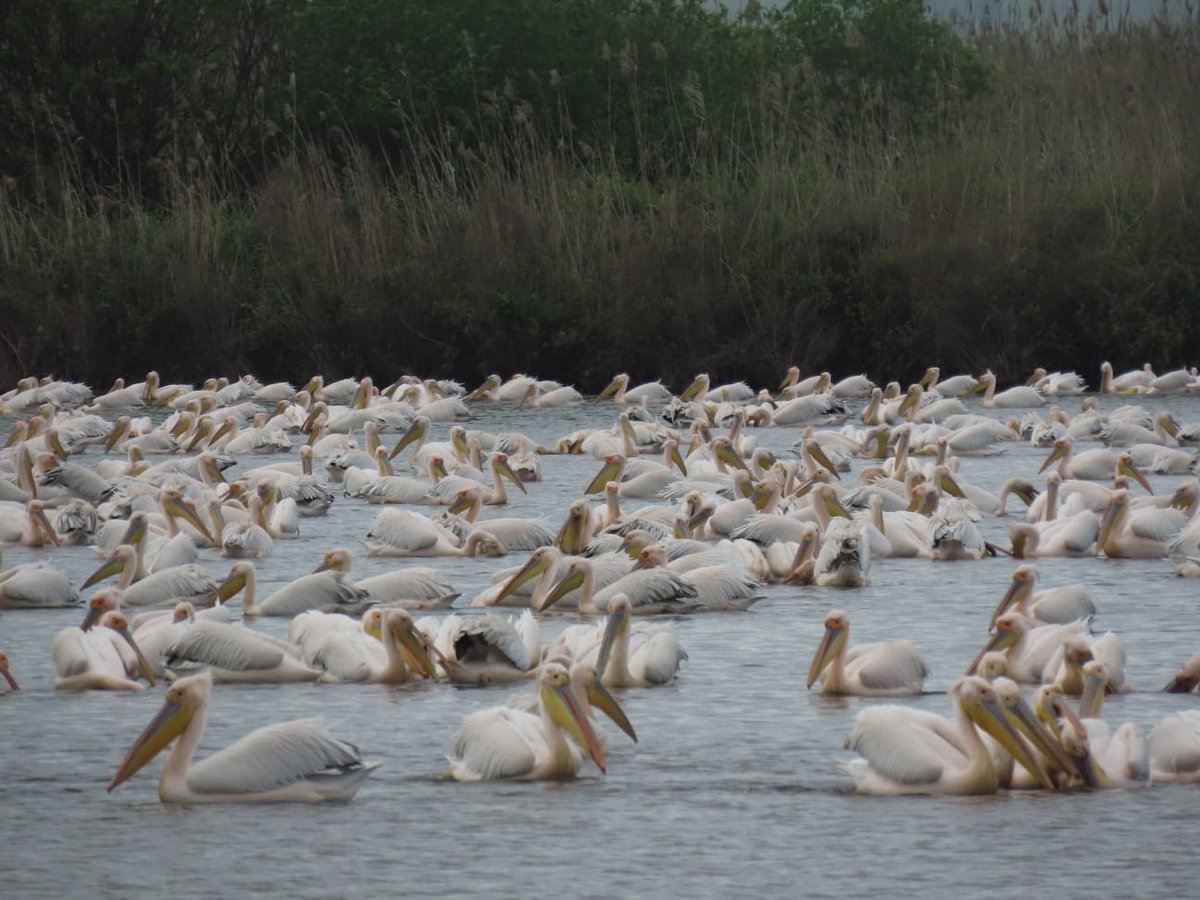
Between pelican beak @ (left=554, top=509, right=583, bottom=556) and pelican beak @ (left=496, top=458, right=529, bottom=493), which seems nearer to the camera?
pelican beak @ (left=554, top=509, right=583, bottom=556)

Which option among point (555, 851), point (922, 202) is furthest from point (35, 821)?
point (922, 202)

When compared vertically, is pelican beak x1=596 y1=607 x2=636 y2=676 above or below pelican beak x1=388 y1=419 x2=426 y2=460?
above

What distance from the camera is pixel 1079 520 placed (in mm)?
11992

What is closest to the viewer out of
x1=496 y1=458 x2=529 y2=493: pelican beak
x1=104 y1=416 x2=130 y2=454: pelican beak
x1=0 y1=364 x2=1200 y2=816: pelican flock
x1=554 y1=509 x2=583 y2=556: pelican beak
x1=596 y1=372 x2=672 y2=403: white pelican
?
x1=0 y1=364 x2=1200 y2=816: pelican flock

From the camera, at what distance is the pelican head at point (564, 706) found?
6977 millimetres

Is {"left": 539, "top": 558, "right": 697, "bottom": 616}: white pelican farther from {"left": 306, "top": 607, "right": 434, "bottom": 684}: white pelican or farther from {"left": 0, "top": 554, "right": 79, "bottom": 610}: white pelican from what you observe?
{"left": 0, "top": 554, "right": 79, "bottom": 610}: white pelican

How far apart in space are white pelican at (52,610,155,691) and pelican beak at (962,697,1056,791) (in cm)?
338

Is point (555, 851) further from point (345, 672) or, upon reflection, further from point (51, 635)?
point (51, 635)

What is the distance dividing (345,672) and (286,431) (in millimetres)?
10243

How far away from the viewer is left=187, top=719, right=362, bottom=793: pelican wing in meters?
6.82

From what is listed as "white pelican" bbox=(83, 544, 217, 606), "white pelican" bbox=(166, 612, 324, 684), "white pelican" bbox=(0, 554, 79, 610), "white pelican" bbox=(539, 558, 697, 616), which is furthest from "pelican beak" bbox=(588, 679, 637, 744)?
"white pelican" bbox=(0, 554, 79, 610)

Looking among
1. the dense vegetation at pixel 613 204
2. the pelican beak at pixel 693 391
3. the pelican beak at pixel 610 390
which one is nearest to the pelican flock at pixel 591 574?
the pelican beak at pixel 693 391

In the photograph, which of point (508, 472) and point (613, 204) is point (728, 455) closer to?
point (508, 472)

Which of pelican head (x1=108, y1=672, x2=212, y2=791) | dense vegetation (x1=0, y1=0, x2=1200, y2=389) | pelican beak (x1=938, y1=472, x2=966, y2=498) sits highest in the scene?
dense vegetation (x1=0, y1=0, x2=1200, y2=389)
